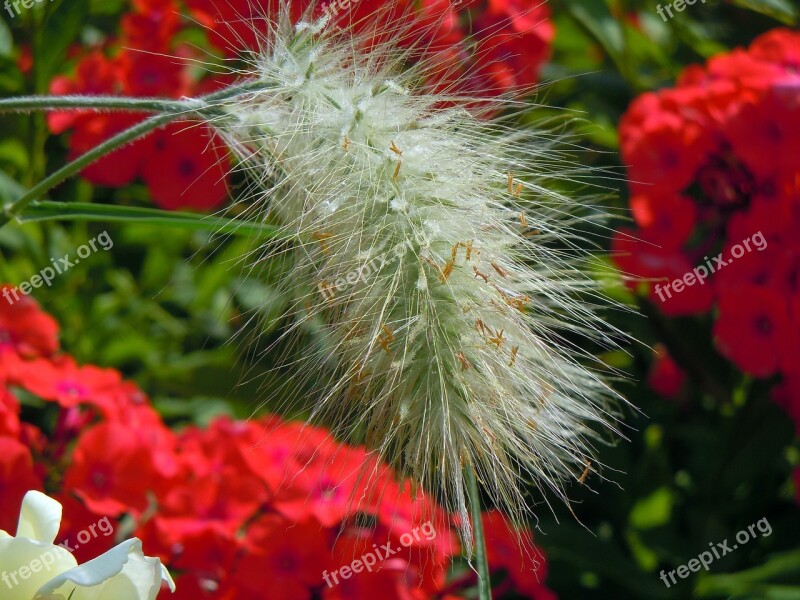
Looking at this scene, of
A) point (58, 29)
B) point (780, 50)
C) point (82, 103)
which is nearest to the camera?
point (82, 103)

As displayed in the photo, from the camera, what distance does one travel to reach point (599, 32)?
167 centimetres

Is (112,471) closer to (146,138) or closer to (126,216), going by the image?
(126,216)

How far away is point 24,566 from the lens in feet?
2.36

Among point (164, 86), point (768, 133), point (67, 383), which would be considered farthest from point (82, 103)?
point (768, 133)

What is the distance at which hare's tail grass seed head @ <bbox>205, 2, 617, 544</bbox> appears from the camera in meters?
0.87

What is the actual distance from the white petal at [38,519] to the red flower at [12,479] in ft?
1.00

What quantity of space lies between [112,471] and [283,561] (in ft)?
0.76

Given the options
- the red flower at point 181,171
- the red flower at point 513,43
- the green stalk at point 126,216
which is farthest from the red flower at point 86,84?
the green stalk at point 126,216

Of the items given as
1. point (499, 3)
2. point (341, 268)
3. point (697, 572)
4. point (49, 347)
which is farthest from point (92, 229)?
point (697, 572)

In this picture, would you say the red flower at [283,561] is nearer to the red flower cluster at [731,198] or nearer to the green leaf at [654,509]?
the red flower cluster at [731,198]

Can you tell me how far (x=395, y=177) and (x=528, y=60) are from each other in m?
0.89

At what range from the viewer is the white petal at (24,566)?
2.35 ft

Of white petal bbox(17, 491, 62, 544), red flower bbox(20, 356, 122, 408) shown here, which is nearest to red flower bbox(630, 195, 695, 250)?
red flower bbox(20, 356, 122, 408)

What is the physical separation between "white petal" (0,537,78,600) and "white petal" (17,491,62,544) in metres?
0.02
